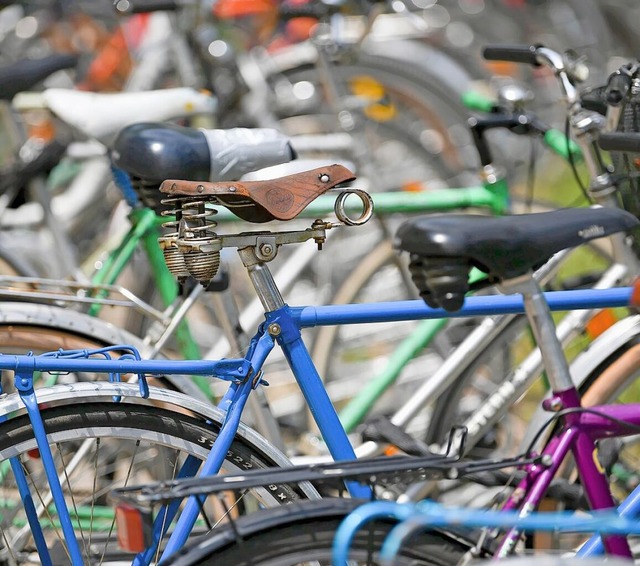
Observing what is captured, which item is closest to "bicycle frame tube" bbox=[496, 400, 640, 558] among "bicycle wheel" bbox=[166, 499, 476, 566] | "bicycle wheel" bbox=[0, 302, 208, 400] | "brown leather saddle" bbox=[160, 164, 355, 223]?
"bicycle wheel" bbox=[166, 499, 476, 566]

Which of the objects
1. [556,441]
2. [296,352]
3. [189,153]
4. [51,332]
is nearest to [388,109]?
[189,153]

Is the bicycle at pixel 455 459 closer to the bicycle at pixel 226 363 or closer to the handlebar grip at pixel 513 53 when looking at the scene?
the bicycle at pixel 226 363

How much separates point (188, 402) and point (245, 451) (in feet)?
0.46

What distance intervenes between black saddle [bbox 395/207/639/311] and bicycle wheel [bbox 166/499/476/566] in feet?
1.23

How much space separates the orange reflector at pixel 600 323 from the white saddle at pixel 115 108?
1.26 m

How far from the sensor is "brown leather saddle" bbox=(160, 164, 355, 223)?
1.99 m

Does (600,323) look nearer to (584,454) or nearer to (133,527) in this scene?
(584,454)

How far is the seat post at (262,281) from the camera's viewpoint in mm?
2084

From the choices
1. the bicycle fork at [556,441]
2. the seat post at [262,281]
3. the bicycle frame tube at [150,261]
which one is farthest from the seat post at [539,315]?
the bicycle frame tube at [150,261]

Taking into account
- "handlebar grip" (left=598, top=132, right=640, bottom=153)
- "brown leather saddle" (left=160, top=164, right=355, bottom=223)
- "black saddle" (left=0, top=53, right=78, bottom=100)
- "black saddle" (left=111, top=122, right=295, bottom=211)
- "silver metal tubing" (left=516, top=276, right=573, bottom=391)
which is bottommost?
"silver metal tubing" (left=516, top=276, right=573, bottom=391)

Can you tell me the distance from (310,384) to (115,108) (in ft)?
4.15

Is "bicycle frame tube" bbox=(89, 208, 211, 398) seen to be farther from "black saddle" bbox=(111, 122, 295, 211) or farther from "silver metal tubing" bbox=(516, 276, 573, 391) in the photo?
"silver metal tubing" bbox=(516, 276, 573, 391)

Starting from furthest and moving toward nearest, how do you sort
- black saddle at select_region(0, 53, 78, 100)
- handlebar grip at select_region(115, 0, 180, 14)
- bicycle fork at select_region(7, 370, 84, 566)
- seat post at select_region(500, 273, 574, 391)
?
handlebar grip at select_region(115, 0, 180, 14) < black saddle at select_region(0, 53, 78, 100) < bicycle fork at select_region(7, 370, 84, 566) < seat post at select_region(500, 273, 574, 391)

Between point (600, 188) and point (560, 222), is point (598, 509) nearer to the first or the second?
point (560, 222)
